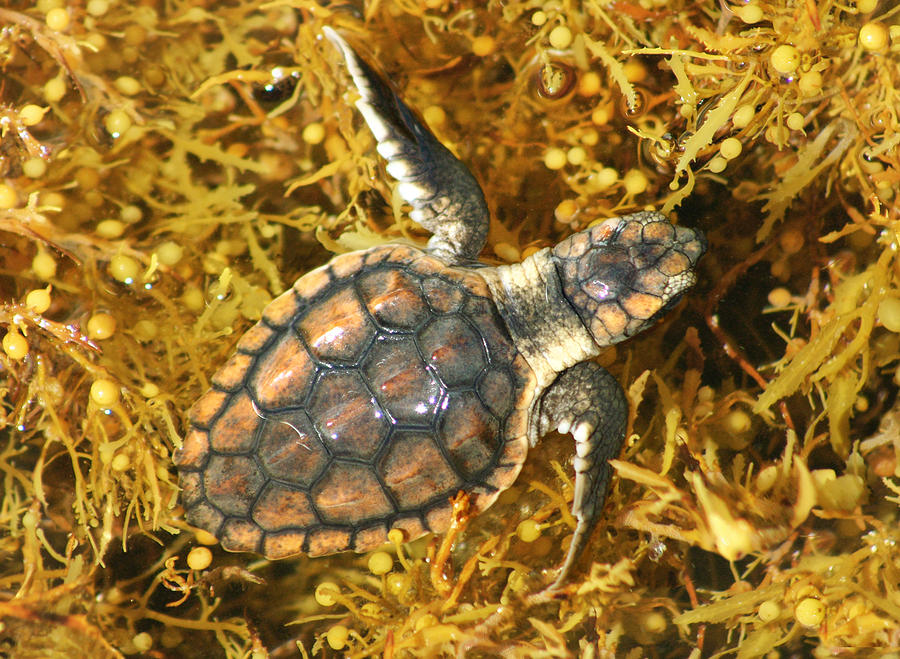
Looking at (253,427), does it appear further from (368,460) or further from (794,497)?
(794,497)

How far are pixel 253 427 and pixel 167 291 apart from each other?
A: 56 cm

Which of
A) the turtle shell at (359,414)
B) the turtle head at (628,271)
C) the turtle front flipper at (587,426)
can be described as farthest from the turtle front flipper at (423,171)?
the turtle front flipper at (587,426)

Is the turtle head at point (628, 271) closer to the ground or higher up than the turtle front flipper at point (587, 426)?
higher up

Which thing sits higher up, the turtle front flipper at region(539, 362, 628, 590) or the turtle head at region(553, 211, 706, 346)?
the turtle head at region(553, 211, 706, 346)

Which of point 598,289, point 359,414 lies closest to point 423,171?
point 598,289

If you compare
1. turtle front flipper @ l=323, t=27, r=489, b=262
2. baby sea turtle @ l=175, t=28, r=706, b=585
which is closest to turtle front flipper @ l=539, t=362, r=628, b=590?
baby sea turtle @ l=175, t=28, r=706, b=585

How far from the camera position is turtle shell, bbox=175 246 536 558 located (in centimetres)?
147

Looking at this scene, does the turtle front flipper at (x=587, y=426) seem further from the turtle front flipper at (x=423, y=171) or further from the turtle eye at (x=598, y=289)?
the turtle front flipper at (x=423, y=171)

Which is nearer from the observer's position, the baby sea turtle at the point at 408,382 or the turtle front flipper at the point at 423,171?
the baby sea turtle at the point at 408,382

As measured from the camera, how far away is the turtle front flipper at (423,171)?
1.60 m

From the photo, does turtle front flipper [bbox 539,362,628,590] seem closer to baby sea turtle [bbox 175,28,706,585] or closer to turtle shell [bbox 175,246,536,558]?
baby sea turtle [bbox 175,28,706,585]

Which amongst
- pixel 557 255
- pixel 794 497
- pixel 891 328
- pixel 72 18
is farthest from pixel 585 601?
pixel 72 18

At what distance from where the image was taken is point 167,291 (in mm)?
1766

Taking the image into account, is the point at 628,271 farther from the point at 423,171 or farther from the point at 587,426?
the point at 423,171
